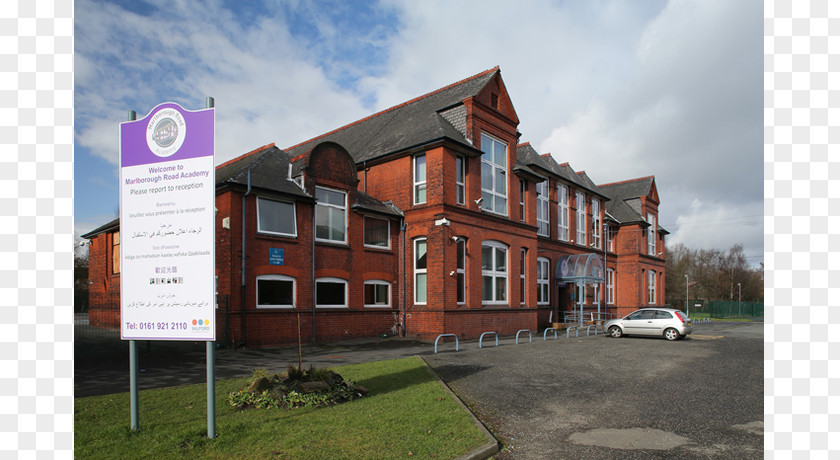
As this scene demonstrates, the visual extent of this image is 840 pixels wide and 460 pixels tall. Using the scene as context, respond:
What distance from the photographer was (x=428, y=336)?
2011 centimetres

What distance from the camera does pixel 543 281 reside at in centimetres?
2934

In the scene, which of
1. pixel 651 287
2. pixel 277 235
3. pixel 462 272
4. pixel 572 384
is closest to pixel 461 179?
pixel 462 272

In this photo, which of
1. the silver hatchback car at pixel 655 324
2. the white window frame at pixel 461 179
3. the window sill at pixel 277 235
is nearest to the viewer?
the window sill at pixel 277 235

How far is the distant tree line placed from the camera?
76.6m

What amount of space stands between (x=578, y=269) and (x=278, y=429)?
1017 inches

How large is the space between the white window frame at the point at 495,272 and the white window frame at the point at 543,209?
21.6ft

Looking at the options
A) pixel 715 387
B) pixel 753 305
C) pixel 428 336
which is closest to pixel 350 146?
pixel 428 336

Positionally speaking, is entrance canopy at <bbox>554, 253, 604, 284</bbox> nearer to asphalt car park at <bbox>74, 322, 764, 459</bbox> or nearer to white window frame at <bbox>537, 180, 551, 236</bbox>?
white window frame at <bbox>537, 180, 551, 236</bbox>

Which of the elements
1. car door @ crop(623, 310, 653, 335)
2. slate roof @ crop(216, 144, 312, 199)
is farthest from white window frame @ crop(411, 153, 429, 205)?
car door @ crop(623, 310, 653, 335)

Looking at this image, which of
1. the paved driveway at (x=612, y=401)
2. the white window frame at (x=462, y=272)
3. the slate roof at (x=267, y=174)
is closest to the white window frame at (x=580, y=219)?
the white window frame at (x=462, y=272)

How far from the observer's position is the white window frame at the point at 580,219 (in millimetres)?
33531

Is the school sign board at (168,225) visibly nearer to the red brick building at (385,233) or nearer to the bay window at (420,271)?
the red brick building at (385,233)

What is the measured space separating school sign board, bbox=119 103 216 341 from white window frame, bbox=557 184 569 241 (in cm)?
2733

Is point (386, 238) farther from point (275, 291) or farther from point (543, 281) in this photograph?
point (543, 281)
